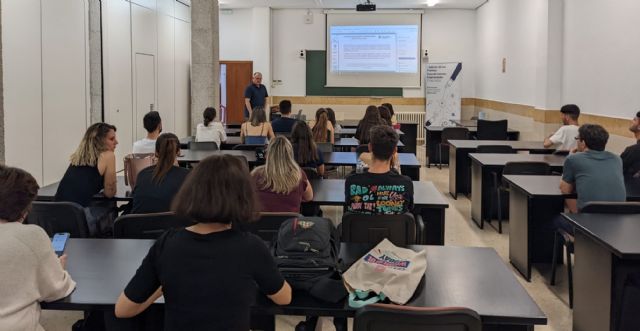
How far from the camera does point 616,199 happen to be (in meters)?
4.50

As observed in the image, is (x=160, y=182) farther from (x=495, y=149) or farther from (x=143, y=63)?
(x=143, y=63)

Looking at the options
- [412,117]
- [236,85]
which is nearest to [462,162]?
[412,117]

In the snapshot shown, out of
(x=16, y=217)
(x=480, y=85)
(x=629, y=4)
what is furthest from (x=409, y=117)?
(x=16, y=217)

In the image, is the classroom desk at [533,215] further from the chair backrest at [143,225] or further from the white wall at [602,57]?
the chair backrest at [143,225]

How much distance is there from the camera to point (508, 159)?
670 centimetres

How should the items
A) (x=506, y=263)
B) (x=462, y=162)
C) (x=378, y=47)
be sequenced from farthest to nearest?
(x=378, y=47)
(x=462, y=162)
(x=506, y=263)

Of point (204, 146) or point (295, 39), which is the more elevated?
point (295, 39)

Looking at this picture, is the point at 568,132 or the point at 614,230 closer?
the point at 614,230

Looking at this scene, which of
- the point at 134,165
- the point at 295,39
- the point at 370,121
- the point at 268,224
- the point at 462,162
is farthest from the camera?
the point at 295,39

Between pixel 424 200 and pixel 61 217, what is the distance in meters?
2.37

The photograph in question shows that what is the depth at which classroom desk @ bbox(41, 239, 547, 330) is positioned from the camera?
232 centimetres

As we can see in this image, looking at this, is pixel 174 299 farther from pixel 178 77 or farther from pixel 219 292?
pixel 178 77

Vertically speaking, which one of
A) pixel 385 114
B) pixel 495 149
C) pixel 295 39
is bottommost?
pixel 495 149

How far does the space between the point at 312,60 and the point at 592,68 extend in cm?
865
